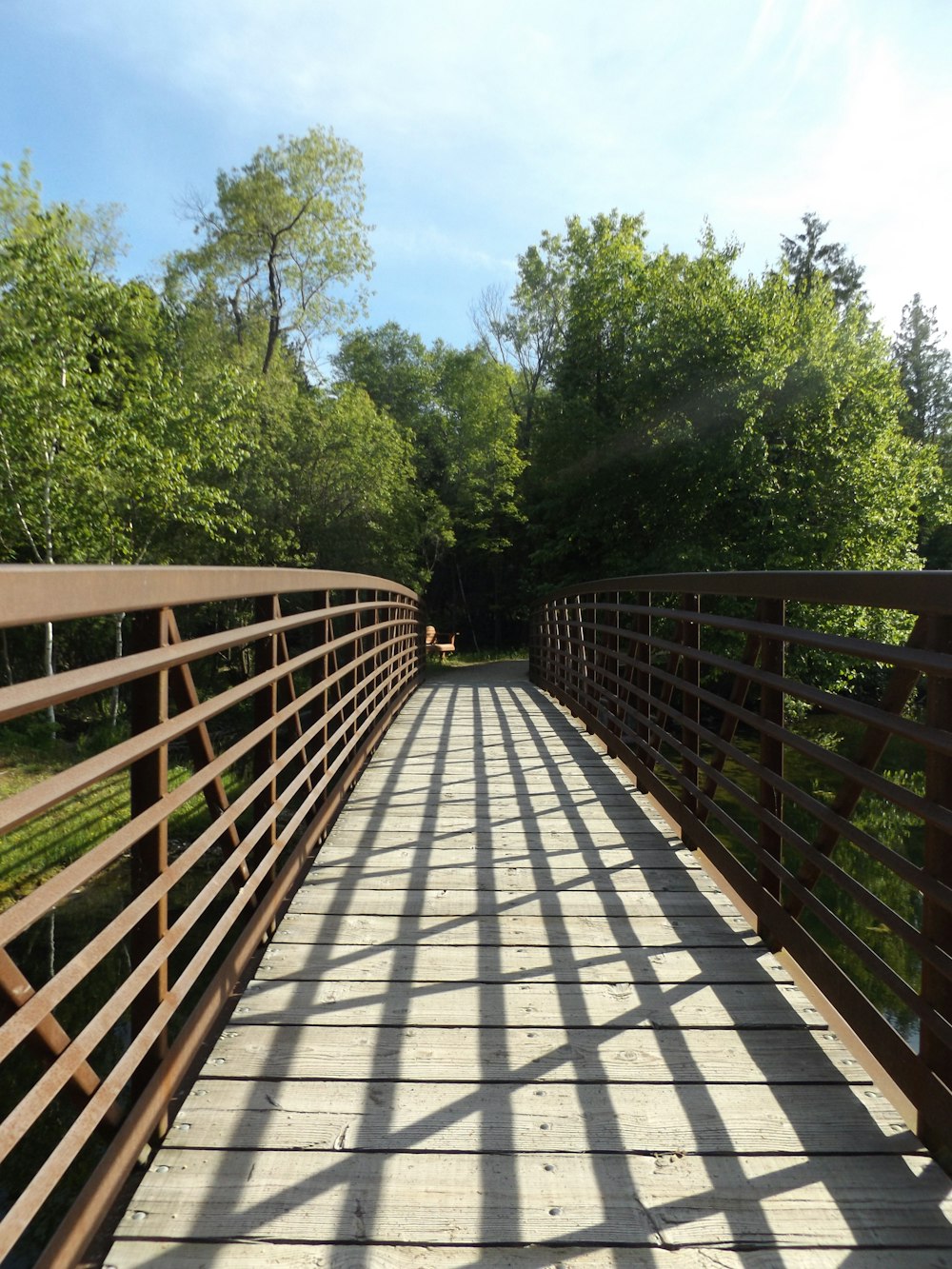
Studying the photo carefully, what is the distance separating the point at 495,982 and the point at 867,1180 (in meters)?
1.07

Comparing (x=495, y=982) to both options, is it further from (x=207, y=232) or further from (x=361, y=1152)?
(x=207, y=232)

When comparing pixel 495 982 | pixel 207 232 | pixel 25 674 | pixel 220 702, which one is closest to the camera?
pixel 220 702

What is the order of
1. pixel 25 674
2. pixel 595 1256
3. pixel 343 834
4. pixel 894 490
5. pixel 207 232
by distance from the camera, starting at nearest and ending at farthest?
1. pixel 595 1256
2. pixel 343 834
3. pixel 894 490
4. pixel 25 674
5. pixel 207 232

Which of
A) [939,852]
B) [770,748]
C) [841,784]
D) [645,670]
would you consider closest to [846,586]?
[939,852]

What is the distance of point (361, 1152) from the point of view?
1.77 meters

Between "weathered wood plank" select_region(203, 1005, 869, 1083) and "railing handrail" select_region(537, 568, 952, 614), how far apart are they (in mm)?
1085

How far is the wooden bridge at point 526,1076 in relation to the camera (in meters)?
1.55

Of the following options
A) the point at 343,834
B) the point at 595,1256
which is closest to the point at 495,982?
the point at 595,1256

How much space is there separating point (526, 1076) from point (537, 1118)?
0.16m

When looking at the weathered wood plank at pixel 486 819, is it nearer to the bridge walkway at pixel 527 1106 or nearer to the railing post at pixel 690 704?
the railing post at pixel 690 704

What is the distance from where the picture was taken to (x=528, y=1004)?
7.87 ft

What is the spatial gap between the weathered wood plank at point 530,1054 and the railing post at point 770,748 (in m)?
0.56

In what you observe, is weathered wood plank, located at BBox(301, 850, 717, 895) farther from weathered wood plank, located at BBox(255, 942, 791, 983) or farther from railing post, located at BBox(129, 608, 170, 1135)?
railing post, located at BBox(129, 608, 170, 1135)

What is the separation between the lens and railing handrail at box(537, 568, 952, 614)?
1686mm
